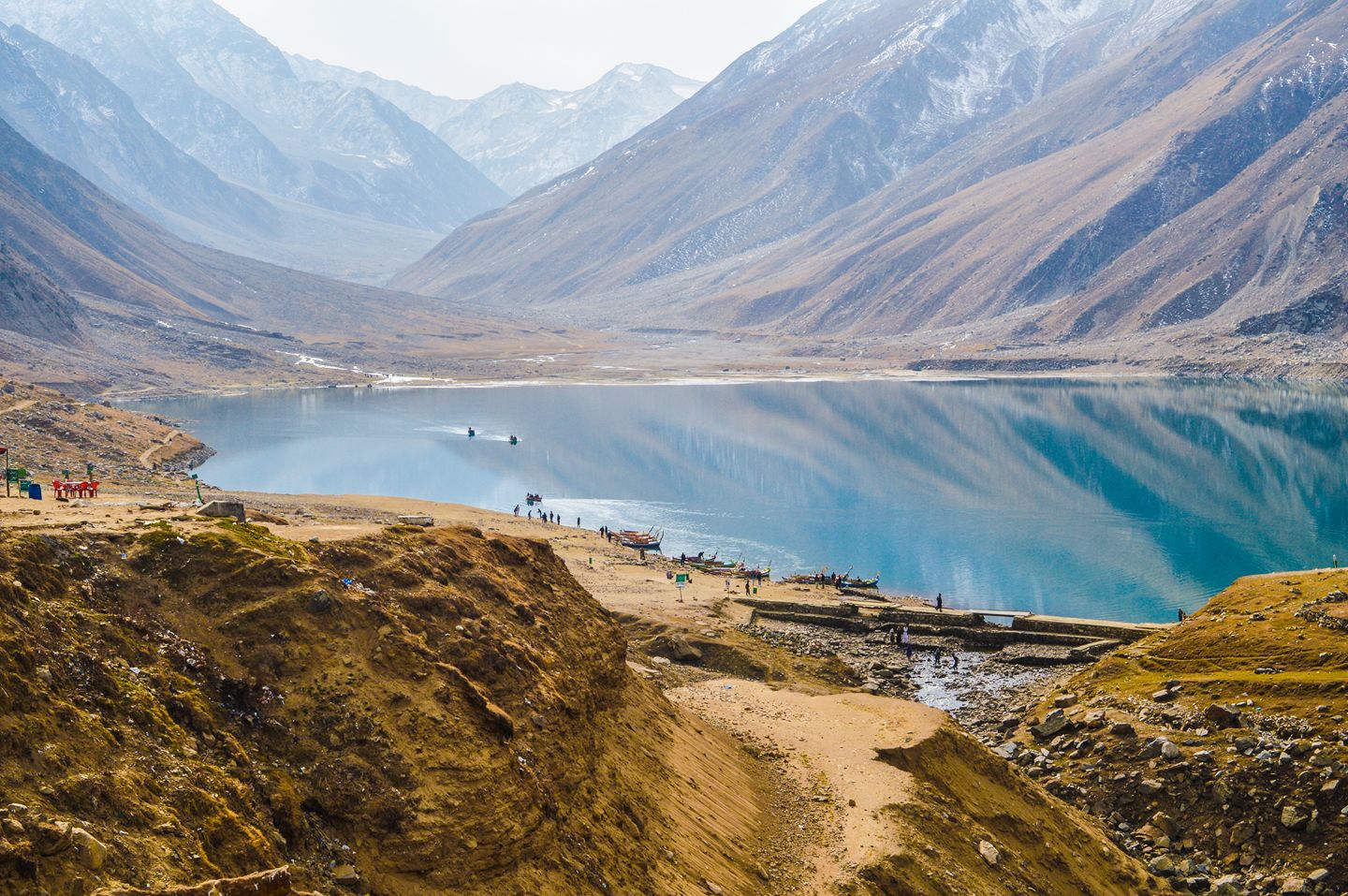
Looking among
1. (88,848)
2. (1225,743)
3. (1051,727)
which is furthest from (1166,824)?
(88,848)

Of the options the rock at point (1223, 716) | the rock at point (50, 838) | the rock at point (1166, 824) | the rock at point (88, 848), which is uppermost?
the rock at point (50, 838)

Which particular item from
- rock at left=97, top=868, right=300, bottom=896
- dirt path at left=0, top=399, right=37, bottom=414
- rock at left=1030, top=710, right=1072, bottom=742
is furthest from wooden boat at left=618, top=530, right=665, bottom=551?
rock at left=97, top=868, right=300, bottom=896

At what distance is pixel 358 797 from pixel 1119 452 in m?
107

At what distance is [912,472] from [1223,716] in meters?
75.9

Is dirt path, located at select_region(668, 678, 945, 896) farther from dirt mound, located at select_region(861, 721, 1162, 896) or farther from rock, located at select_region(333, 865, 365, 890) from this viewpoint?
rock, located at select_region(333, 865, 365, 890)

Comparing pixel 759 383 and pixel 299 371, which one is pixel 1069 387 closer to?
pixel 759 383

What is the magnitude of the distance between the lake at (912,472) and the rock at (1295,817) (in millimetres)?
31275

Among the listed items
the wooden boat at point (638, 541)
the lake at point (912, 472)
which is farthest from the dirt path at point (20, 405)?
the wooden boat at point (638, 541)

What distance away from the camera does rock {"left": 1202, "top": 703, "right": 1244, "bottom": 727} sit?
30.2 meters

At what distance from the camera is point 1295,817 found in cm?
2730

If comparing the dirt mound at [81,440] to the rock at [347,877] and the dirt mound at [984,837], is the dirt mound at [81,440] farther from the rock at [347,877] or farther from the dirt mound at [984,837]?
the rock at [347,877]

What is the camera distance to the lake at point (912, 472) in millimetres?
70812

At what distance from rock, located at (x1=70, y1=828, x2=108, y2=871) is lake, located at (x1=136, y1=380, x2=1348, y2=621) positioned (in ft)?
174

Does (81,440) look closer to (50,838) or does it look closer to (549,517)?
(549,517)
